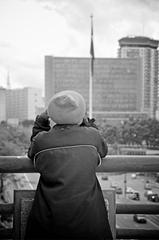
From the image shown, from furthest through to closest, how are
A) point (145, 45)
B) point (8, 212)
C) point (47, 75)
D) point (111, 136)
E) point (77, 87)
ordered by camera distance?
point (145, 45) < point (77, 87) < point (47, 75) < point (111, 136) < point (8, 212)

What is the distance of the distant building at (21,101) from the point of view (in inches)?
617

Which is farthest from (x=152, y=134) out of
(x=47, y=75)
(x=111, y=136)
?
(x=47, y=75)

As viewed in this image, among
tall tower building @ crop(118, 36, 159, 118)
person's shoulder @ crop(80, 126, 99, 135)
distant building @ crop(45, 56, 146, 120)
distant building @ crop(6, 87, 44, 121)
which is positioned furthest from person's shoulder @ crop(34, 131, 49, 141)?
distant building @ crop(45, 56, 146, 120)

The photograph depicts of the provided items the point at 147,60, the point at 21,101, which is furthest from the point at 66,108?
the point at 147,60

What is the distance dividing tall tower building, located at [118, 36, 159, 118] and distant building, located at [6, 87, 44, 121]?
597 centimetres

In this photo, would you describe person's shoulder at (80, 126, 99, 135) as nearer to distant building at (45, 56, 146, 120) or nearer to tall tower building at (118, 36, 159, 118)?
tall tower building at (118, 36, 159, 118)

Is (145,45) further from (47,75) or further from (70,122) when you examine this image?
(70,122)

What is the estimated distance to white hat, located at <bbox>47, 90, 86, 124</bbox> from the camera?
1.19 metres

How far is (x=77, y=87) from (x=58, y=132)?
18192 millimetres

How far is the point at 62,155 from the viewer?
3.81 feet

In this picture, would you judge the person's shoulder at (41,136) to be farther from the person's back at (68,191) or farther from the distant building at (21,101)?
the distant building at (21,101)

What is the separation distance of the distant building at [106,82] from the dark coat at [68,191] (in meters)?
→ 15.1

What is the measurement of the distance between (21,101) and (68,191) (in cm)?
1559

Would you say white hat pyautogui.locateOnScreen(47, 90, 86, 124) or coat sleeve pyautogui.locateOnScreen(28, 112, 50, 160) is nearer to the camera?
white hat pyautogui.locateOnScreen(47, 90, 86, 124)
